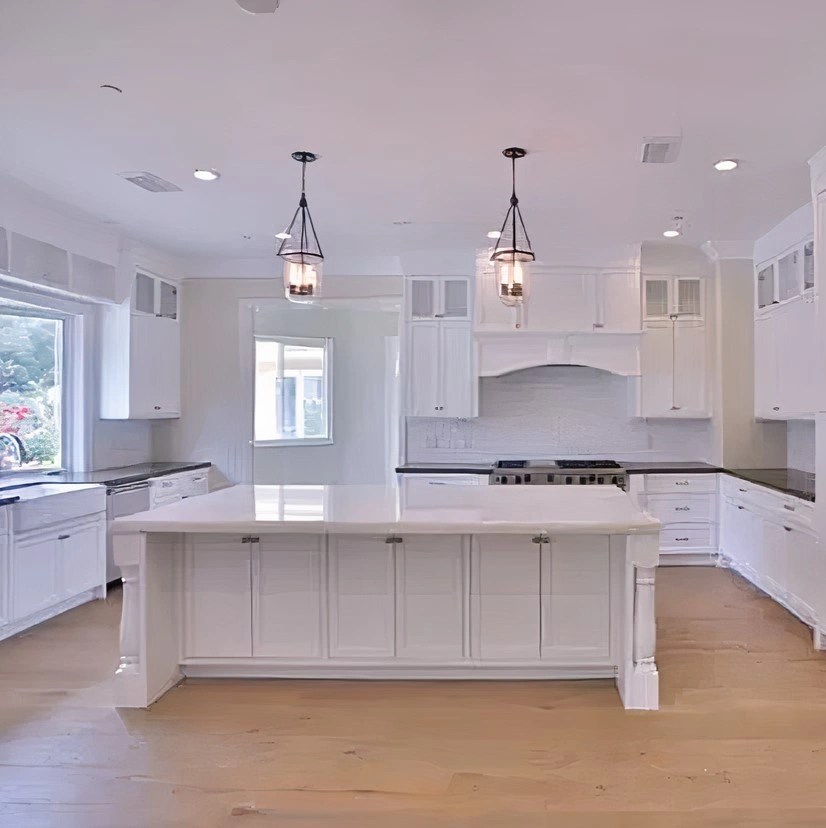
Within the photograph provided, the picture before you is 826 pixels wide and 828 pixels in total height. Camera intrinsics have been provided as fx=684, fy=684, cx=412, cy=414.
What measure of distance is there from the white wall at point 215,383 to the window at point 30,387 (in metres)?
1.19

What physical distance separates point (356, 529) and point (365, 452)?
4587 millimetres

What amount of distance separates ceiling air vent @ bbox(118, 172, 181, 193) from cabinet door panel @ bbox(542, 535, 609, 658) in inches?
114

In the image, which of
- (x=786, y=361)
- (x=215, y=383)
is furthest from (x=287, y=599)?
(x=786, y=361)

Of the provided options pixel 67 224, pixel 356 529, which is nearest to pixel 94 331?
pixel 67 224

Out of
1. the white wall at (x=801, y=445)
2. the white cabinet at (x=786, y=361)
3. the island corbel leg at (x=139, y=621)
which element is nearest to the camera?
the island corbel leg at (x=139, y=621)

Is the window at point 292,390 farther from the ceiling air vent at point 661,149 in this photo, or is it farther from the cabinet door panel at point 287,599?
the ceiling air vent at point 661,149

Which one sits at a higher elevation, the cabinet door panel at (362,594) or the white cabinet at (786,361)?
the white cabinet at (786,361)

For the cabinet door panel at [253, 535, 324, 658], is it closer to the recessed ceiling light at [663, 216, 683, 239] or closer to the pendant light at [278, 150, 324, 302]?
the pendant light at [278, 150, 324, 302]

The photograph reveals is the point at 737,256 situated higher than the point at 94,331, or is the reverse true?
the point at 737,256

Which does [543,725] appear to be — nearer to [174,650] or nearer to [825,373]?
[174,650]

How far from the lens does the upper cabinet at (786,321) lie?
4.23 meters

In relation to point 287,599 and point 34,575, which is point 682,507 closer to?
point 287,599

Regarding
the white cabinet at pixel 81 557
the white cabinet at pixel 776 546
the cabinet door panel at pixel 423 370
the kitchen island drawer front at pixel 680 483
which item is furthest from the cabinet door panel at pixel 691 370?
the white cabinet at pixel 81 557

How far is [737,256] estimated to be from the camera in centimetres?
555
